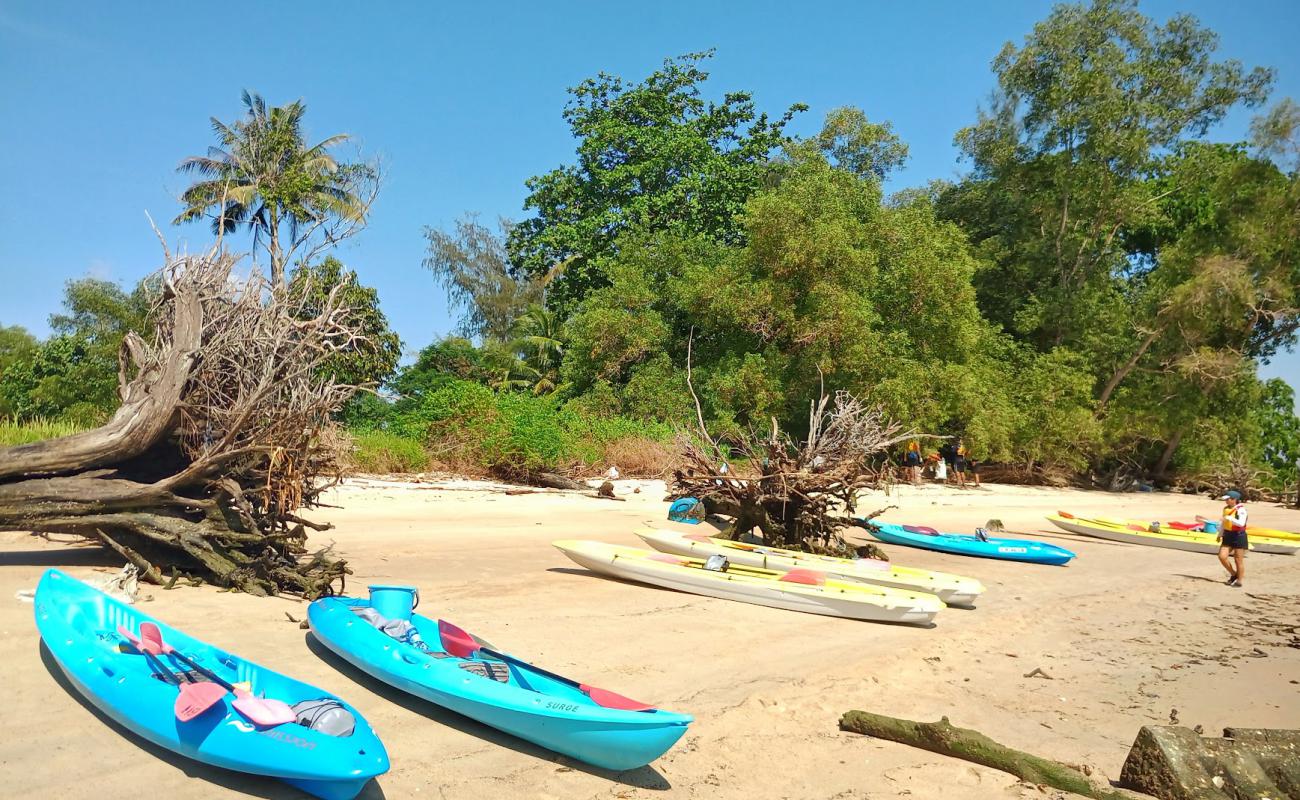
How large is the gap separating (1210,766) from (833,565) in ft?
19.2

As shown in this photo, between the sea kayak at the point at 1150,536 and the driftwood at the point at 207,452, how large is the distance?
51.5 ft

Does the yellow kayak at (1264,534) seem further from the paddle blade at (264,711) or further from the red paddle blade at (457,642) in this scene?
the paddle blade at (264,711)

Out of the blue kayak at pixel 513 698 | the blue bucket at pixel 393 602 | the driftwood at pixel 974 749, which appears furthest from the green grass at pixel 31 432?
the driftwood at pixel 974 749

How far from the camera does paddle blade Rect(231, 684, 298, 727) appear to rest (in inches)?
172

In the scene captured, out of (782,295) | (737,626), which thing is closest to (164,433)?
(737,626)

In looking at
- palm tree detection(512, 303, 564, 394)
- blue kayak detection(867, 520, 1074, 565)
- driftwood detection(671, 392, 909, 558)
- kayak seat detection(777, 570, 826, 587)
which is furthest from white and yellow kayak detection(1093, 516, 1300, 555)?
palm tree detection(512, 303, 564, 394)

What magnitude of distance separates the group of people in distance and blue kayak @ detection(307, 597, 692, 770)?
71.6 ft

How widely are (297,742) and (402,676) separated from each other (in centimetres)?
137

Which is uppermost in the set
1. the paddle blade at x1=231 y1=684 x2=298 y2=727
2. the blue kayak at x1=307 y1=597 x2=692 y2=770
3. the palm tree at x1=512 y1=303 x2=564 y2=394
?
the palm tree at x1=512 y1=303 x2=564 y2=394

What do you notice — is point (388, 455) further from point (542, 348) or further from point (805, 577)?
point (542, 348)

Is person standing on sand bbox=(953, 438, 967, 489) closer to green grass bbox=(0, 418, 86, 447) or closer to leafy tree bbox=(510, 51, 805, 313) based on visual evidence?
leafy tree bbox=(510, 51, 805, 313)

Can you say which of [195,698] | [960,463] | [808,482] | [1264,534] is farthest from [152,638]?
[960,463]

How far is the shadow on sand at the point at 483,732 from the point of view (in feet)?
17.0

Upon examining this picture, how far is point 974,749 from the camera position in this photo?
224 inches
